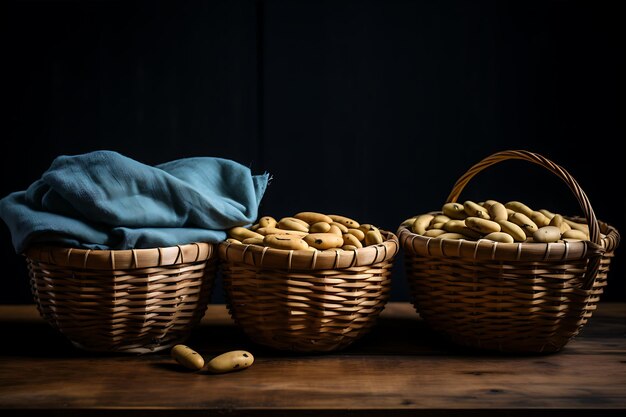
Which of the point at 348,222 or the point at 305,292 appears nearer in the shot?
the point at 305,292

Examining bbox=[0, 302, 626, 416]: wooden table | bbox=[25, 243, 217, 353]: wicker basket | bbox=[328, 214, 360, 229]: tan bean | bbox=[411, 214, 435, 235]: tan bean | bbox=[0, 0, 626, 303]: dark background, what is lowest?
bbox=[0, 302, 626, 416]: wooden table

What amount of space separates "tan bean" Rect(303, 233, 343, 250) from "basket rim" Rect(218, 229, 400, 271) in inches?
1.6

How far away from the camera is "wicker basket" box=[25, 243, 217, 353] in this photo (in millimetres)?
1138

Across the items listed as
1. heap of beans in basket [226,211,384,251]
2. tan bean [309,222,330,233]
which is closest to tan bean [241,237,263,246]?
heap of beans in basket [226,211,384,251]

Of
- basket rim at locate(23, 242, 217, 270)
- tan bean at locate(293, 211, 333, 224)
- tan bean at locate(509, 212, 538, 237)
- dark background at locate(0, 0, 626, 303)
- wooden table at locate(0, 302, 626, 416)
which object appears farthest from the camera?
dark background at locate(0, 0, 626, 303)

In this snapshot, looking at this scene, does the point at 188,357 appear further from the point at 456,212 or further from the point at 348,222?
the point at 456,212

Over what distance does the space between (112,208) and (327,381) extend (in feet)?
1.51

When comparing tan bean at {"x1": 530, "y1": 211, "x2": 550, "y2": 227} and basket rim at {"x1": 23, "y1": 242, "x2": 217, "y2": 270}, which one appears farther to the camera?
tan bean at {"x1": 530, "y1": 211, "x2": 550, "y2": 227}

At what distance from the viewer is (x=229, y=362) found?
1145 mm

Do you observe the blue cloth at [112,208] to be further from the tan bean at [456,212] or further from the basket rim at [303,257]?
the tan bean at [456,212]

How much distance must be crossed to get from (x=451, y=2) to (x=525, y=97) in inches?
12.0

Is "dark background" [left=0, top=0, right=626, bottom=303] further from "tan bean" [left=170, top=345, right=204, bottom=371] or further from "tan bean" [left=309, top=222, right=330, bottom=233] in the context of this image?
"tan bean" [left=170, top=345, right=204, bottom=371]

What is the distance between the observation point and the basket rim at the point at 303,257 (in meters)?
1.13

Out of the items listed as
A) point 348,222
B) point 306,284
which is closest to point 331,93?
point 348,222
